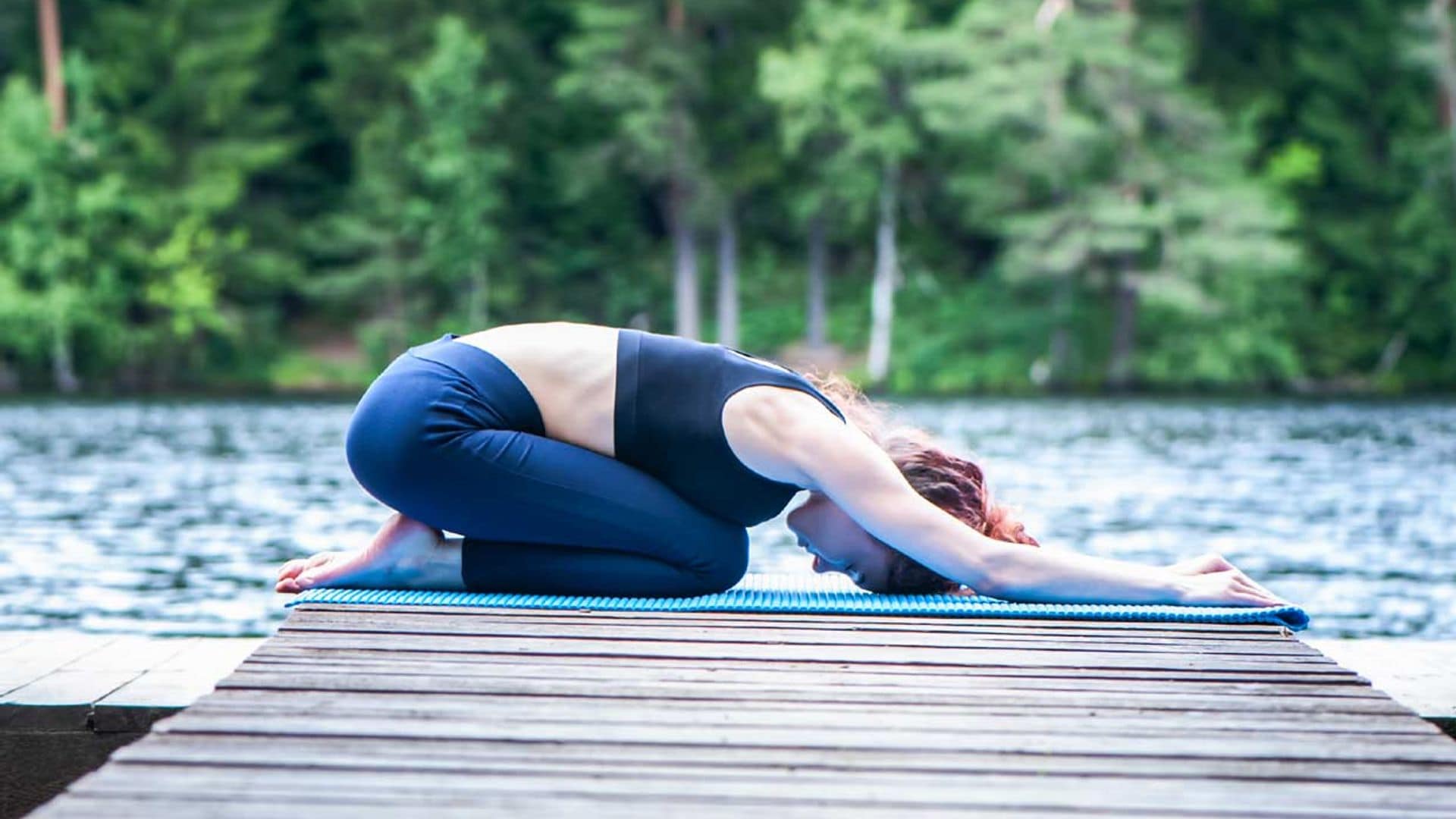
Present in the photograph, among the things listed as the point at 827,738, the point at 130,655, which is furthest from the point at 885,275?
the point at 827,738

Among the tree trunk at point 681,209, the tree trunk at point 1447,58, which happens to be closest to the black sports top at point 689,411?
the tree trunk at point 681,209

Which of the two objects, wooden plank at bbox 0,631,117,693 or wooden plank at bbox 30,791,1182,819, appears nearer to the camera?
wooden plank at bbox 30,791,1182,819

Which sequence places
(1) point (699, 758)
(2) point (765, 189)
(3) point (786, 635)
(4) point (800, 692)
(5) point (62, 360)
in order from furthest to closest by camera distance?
(2) point (765, 189)
(5) point (62, 360)
(3) point (786, 635)
(4) point (800, 692)
(1) point (699, 758)

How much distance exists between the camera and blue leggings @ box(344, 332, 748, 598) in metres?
2.95

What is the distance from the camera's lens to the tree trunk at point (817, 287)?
107 ft

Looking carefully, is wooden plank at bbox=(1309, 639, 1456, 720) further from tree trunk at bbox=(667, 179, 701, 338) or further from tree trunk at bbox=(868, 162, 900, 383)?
tree trunk at bbox=(667, 179, 701, 338)

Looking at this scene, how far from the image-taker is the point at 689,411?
9.54 ft

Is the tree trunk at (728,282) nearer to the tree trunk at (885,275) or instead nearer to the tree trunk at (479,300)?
the tree trunk at (885,275)

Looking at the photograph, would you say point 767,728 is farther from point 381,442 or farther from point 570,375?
point 381,442

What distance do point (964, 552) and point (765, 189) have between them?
3201 cm

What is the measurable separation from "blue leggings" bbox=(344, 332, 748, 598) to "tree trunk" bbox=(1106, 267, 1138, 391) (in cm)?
2822

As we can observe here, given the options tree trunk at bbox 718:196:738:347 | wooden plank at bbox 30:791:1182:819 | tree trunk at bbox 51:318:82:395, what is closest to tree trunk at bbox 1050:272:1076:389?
tree trunk at bbox 718:196:738:347

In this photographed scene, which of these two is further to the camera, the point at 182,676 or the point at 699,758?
the point at 182,676

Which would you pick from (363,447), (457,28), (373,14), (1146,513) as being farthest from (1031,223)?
(363,447)
